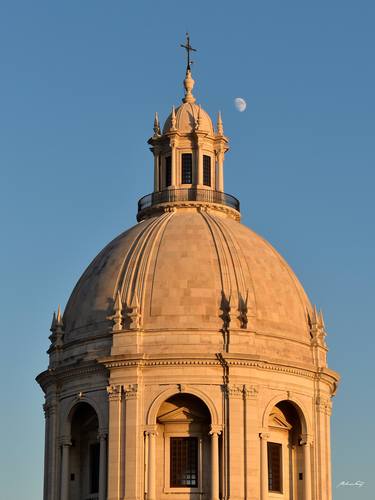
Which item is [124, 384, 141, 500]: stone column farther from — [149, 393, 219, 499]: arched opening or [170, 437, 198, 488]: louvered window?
[170, 437, 198, 488]: louvered window

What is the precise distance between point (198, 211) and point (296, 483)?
16.3m

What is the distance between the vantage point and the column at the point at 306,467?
325ft

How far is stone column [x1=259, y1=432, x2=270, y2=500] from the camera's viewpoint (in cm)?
9571

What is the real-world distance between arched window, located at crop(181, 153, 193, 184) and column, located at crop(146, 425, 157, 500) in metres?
16.6

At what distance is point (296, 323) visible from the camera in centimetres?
10162

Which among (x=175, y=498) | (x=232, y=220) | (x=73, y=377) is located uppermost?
(x=232, y=220)

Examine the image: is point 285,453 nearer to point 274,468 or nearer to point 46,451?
point 274,468

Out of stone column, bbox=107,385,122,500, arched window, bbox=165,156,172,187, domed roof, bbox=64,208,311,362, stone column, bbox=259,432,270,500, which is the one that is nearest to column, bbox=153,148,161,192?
arched window, bbox=165,156,172,187

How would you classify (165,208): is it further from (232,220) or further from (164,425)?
(164,425)

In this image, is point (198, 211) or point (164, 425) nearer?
point (164, 425)

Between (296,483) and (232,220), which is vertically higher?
(232,220)

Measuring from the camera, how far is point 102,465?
97062 millimetres

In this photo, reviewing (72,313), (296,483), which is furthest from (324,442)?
(72,313)

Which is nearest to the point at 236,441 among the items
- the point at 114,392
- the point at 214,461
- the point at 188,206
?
the point at 214,461
